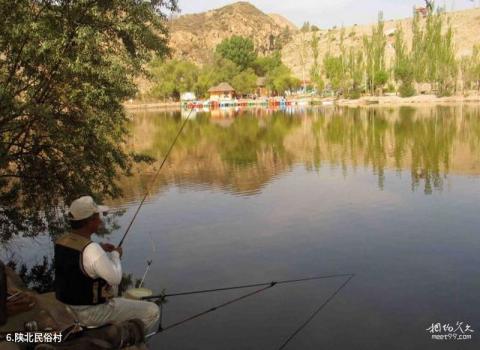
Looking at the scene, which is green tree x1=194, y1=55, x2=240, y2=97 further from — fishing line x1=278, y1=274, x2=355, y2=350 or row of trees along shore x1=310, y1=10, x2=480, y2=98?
fishing line x1=278, y1=274, x2=355, y2=350

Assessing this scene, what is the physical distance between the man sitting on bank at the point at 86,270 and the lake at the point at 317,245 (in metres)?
3.59

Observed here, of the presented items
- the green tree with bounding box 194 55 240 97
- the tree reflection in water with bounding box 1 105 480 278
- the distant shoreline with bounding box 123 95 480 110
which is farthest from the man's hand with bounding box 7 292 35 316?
the green tree with bounding box 194 55 240 97

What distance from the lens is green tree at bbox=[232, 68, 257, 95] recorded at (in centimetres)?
11938

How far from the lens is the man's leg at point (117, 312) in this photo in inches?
232

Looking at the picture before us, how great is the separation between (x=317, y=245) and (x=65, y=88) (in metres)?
7.59

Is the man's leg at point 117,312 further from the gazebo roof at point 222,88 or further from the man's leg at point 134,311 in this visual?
the gazebo roof at point 222,88

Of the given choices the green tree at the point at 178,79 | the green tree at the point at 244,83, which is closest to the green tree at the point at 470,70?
the green tree at the point at 244,83

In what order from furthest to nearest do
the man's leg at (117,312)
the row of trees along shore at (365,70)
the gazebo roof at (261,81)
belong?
the gazebo roof at (261,81) → the row of trees along shore at (365,70) → the man's leg at (117,312)

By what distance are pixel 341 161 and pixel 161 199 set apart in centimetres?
1225

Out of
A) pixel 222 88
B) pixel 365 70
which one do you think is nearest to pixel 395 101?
pixel 365 70

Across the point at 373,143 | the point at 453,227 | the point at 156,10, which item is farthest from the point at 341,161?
the point at 156,10

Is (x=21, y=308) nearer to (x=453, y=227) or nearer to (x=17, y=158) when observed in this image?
(x=17, y=158)

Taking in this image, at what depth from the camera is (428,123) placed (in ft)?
161

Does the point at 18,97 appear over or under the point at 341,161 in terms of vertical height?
over
